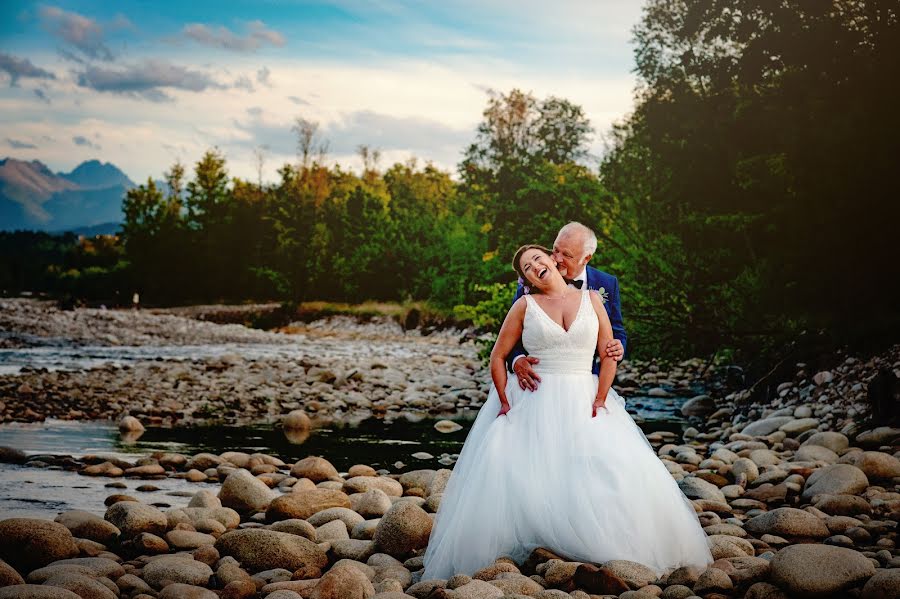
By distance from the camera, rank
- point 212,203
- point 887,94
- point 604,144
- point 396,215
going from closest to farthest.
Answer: point 887,94, point 604,144, point 396,215, point 212,203

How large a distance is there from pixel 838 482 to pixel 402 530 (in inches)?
152

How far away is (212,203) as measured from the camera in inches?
2324

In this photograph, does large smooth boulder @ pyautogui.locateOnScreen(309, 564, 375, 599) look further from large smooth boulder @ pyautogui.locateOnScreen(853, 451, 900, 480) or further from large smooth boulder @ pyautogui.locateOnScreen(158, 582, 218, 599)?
large smooth boulder @ pyautogui.locateOnScreen(853, 451, 900, 480)

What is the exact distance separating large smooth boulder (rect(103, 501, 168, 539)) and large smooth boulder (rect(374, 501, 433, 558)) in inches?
68.6

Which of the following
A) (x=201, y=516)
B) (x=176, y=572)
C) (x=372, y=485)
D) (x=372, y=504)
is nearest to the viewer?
(x=176, y=572)

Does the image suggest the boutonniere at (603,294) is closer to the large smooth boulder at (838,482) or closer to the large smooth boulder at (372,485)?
the large smooth boulder at (838,482)

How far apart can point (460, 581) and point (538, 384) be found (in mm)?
1213

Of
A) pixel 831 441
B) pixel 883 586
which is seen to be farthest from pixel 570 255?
pixel 831 441

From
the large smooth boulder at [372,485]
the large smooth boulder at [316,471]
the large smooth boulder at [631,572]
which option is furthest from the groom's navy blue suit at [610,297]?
the large smooth boulder at [316,471]

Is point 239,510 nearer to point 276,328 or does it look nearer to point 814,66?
point 814,66

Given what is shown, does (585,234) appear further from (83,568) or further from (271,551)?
(83,568)

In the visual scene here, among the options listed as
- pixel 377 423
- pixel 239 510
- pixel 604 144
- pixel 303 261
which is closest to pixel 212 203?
pixel 303 261

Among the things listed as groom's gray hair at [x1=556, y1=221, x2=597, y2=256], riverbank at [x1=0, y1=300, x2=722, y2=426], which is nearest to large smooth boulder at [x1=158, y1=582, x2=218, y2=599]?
groom's gray hair at [x1=556, y1=221, x2=597, y2=256]

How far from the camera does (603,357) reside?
16.7ft
